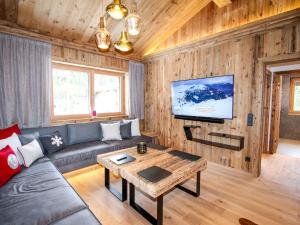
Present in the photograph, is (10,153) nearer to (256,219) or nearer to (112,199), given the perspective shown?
(112,199)

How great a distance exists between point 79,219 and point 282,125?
6749 millimetres

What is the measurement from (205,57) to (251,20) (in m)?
0.92

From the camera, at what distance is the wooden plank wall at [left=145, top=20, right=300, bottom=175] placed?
258cm

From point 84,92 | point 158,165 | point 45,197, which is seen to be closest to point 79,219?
point 45,197

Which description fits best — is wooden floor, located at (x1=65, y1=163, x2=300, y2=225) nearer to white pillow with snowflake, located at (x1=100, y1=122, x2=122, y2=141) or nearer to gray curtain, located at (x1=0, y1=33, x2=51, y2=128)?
white pillow with snowflake, located at (x1=100, y1=122, x2=122, y2=141)

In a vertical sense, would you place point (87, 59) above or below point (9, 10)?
below

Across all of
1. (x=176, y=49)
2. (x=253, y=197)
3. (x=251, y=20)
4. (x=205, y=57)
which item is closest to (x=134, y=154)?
(x=253, y=197)

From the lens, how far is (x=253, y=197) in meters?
2.18

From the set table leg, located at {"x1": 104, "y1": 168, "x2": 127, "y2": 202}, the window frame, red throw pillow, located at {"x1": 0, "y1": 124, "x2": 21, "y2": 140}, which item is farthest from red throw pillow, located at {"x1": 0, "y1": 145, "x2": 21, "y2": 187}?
the window frame

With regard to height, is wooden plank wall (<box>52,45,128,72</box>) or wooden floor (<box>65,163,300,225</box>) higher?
wooden plank wall (<box>52,45,128,72</box>)

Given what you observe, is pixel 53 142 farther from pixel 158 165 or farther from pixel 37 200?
pixel 158 165

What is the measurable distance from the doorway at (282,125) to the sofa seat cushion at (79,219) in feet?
9.28

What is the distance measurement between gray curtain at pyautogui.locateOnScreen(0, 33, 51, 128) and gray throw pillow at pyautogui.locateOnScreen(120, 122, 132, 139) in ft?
4.75

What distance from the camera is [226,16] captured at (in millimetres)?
3053
